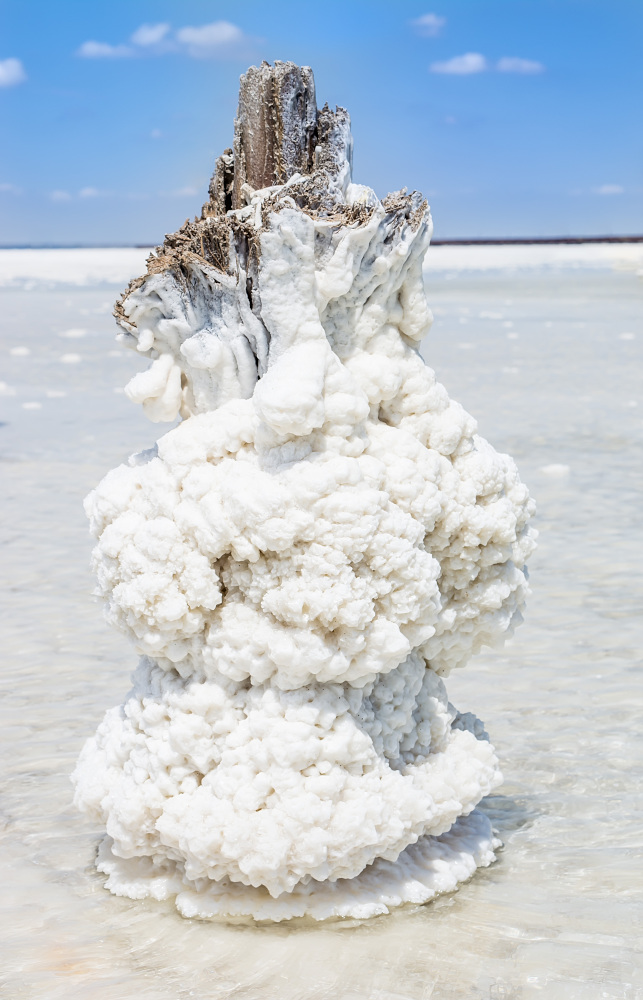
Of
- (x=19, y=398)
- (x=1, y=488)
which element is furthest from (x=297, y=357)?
(x=19, y=398)

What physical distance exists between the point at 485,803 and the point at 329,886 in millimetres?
922

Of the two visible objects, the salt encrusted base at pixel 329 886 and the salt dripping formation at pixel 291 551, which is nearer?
the salt dripping formation at pixel 291 551

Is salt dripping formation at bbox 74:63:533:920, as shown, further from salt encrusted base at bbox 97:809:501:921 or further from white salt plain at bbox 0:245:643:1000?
white salt plain at bbox 0:245:643:1000

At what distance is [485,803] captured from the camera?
322 cm

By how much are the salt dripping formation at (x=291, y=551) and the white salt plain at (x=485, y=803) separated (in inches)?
5.1

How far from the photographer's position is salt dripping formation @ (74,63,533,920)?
7.41 ft

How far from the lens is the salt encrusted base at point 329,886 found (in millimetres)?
2418

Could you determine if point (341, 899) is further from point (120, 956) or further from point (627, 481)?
point (627, 481)

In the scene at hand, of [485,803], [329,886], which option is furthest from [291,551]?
[485,803]

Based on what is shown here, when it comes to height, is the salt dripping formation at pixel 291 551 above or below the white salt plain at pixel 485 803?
above

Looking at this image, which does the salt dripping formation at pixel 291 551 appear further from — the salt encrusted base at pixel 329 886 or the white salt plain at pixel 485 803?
the white salt plain at pixel 485 803

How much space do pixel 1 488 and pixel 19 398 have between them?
4.25 m

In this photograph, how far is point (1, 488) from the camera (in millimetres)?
7223

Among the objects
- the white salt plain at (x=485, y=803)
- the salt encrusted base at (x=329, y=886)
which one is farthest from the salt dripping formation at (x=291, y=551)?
the white salt plain at (x=485, y=803)
